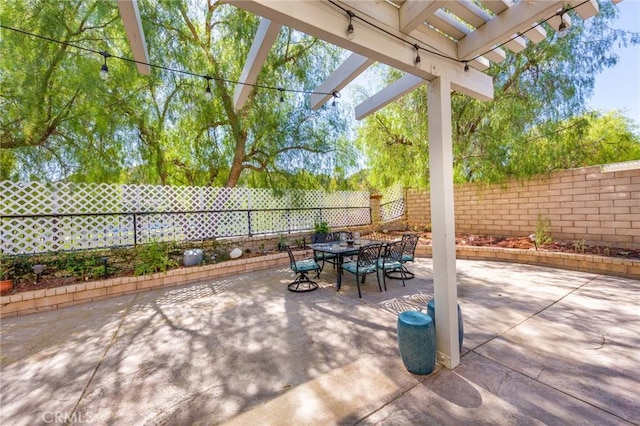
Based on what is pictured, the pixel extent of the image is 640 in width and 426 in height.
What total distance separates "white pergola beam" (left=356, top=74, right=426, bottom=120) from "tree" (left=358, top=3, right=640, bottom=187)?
405 centimetres

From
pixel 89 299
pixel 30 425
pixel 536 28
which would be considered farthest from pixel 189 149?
pixel 536 28

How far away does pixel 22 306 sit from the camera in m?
3.49

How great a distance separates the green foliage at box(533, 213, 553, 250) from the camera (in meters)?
5.22

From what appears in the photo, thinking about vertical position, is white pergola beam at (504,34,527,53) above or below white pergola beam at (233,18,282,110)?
below

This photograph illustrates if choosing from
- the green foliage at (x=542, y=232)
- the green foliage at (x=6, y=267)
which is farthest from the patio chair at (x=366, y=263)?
the green foliage at (x=6, y=267)

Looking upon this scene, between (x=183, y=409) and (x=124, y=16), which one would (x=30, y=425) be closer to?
(x=183, y=409)

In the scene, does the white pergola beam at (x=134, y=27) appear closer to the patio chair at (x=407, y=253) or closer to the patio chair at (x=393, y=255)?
the patio chair at (x=393, y=255)

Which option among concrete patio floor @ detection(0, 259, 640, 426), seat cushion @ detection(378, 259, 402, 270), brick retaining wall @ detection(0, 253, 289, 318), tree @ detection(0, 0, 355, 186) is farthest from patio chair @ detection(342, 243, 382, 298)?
tree @ detection(0, 0, 355, 186)

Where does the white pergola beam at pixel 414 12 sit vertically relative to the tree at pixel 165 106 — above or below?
below

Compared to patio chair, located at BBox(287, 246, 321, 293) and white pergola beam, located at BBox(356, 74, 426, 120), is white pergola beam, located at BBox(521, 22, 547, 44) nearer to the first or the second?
white pergola beam, located at BBox(356, 74, 426, 120)

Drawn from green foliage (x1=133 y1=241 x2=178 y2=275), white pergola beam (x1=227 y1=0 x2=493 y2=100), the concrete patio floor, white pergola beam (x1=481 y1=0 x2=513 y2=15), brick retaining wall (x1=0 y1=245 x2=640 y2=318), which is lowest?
the concrete patio floor

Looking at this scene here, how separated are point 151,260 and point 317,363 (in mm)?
4110

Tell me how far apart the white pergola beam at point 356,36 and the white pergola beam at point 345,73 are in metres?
0.33

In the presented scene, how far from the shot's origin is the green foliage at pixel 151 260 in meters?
4.41
